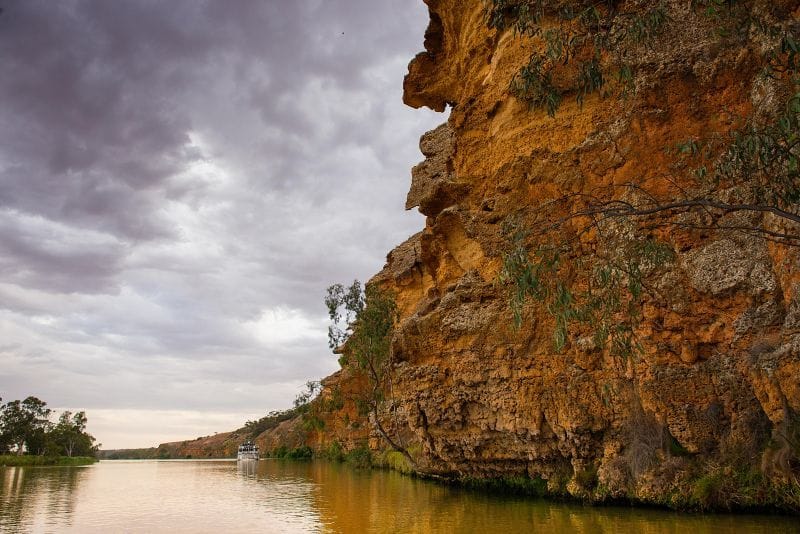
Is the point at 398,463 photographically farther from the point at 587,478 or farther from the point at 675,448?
the point at 675,448

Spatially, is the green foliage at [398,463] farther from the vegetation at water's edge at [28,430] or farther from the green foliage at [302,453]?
the vegetation at water's edge at [28,430]

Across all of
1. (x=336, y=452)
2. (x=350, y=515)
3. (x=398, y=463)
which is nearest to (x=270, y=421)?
(x=336, y=452)

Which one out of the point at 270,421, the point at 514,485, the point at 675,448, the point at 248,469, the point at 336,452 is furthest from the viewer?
the point at 270,421

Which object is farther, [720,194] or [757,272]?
[720,194]

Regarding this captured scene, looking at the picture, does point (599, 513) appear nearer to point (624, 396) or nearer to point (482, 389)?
point (624, 396)

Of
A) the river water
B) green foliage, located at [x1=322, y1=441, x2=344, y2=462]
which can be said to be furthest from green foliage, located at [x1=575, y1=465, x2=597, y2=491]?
green foliage, located at [x1=322, y1=441, x2=344, y2=462]

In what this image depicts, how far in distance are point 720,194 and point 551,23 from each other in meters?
7.75

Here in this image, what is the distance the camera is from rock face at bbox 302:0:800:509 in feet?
38.5

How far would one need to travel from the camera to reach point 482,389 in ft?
57.6

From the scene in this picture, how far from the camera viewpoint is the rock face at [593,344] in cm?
1173

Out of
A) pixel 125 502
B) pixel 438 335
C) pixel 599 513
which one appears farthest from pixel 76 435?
pixel 599 513

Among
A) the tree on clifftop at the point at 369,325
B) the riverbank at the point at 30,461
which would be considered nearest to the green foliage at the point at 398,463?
the tree on clifftop at the point at 369,325

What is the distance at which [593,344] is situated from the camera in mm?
14695

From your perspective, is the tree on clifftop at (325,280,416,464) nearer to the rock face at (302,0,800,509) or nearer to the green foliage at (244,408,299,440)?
the rock face at (302,0,800,509)
